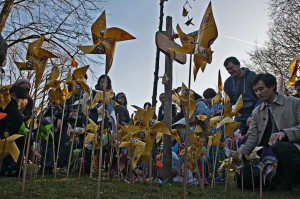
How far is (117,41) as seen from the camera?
249cm

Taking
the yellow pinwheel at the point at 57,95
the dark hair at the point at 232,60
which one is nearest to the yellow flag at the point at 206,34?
the yellow pinwheel at the point at 57,95

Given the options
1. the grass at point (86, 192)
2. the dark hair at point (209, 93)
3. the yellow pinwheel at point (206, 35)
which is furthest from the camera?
the dark hair at point (209, 93)

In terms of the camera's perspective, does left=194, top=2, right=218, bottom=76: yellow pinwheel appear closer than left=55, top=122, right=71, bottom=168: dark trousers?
Yes

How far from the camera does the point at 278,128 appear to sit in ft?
12.8

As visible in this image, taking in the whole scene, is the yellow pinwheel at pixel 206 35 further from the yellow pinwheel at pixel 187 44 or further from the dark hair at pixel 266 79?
the dark hair at pixel 266 79

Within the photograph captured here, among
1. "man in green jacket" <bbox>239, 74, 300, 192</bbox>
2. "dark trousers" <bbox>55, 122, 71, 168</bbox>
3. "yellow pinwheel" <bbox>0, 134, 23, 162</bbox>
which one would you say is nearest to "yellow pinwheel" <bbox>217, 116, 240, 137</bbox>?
"man in green jacket" <bbox>239, 74, 300, 192</bbox>

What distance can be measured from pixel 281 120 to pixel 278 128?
9 centimetres

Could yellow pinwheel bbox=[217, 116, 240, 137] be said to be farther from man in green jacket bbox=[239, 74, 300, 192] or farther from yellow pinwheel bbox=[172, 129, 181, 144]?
yellow pinwheel bbox=[172, 129, 181, 144]

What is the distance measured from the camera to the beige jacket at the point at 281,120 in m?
3.68

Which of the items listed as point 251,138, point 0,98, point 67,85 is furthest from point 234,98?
point 0,98

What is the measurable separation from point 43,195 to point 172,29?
2.43 m

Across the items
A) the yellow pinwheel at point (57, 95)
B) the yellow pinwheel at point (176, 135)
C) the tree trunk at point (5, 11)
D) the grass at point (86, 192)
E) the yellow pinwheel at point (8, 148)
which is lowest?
the grass at point (86, 192)

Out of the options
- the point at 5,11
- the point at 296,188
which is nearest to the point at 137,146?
the point at 296,188

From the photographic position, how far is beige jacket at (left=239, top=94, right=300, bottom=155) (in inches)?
145
